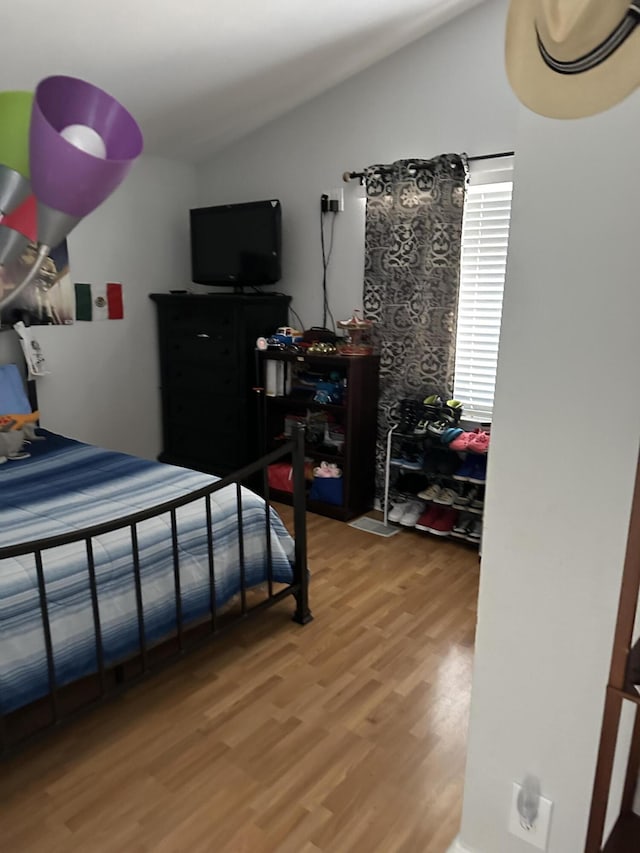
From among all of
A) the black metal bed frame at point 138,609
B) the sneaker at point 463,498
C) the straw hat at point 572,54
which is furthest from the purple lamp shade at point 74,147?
the sneaker at point 463,498

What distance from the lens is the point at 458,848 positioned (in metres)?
1.42

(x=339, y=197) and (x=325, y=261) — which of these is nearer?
(x=339, y=197)

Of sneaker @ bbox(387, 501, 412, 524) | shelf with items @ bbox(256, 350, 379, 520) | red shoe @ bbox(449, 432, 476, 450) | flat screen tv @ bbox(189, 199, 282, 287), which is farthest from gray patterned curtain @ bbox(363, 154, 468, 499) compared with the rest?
flat screen tv @ bbox(189, 199, 282, 287)

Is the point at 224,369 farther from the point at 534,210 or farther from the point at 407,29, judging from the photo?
the point at 534,210

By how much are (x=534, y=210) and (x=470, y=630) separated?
1.87 m

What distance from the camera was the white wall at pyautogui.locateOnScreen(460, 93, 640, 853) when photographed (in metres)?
1.05

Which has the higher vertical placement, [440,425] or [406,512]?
[440,425]

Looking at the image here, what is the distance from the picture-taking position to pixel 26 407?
330cm

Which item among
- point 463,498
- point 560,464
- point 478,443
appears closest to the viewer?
point 560,464

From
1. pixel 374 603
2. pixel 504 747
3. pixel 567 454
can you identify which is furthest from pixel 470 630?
pixel 567 454

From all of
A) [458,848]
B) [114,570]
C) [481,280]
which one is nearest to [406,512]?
[481,280]

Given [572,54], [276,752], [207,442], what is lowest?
[276,752]

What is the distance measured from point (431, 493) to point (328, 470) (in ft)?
2.08

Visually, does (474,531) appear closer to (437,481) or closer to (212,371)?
(437,481)
